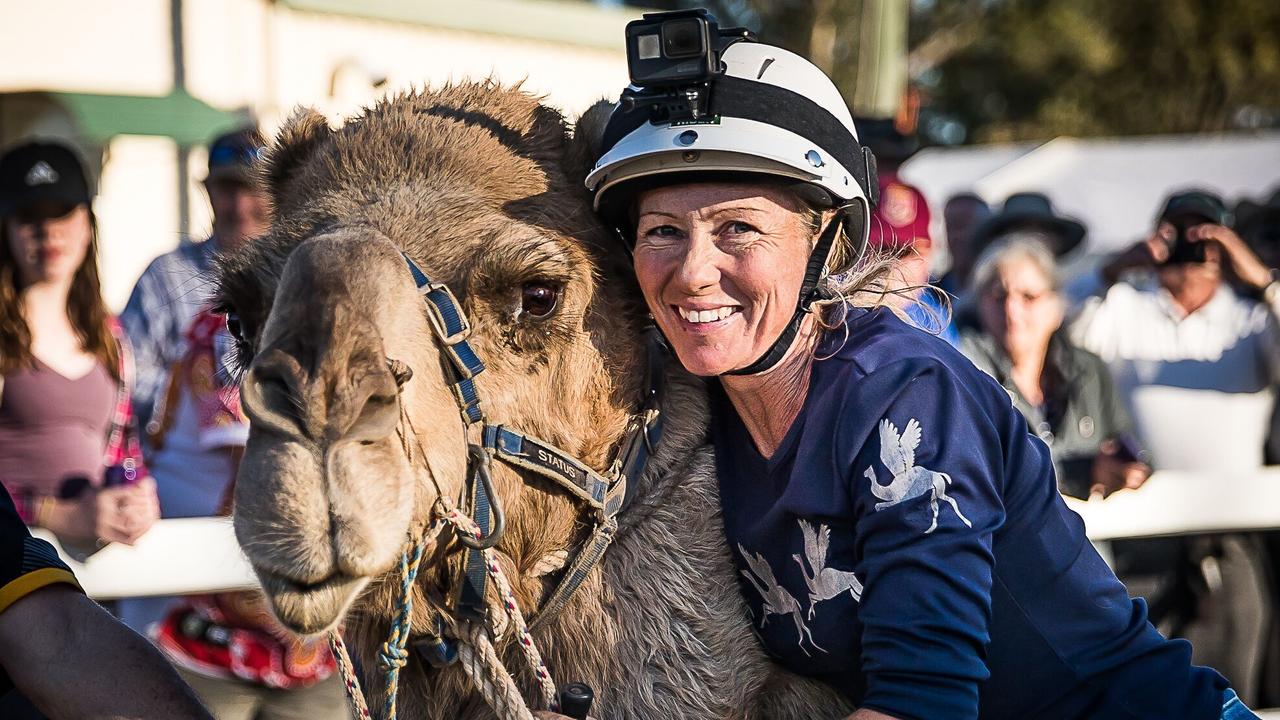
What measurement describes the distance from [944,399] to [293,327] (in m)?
1.13

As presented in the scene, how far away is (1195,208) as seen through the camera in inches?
283

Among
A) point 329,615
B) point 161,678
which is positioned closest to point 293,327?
point 329,615

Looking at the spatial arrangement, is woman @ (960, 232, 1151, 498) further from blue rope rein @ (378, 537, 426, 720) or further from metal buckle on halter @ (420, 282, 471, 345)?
blue rope rein @ (378, 537, 426, 720)

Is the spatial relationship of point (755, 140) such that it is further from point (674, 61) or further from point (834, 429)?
point (834, 429)

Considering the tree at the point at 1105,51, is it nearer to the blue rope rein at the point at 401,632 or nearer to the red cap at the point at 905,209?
the red cap at the point at 905,209

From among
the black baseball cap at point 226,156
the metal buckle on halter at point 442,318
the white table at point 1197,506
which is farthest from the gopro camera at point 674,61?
the black baseball cap at point 226,156

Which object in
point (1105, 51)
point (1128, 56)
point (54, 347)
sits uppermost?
point (1128, 56)

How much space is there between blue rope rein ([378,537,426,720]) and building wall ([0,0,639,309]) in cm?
780

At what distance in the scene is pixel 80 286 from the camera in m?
5.34

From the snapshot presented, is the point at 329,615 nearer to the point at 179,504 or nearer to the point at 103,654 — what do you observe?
the point at 103,654

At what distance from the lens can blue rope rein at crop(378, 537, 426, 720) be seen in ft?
7.73

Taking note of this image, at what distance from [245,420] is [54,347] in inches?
52.7

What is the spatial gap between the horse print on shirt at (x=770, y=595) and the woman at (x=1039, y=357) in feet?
10.6

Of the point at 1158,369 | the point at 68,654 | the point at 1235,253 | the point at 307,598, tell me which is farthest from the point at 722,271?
the point at 1235,253
